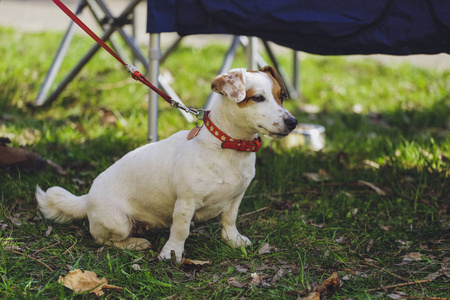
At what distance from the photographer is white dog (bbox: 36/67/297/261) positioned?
7.50ft

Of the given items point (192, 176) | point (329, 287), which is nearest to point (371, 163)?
point (329, 287)

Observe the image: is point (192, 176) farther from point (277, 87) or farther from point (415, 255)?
point (415, 255)

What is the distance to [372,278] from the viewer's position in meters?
2.27

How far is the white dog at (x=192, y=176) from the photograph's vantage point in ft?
7.50

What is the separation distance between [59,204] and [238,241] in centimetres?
98

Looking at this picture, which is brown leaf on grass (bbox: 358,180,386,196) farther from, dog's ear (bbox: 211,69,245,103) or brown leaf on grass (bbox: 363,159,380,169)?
dog's ear (bbox: 211,69,245,103)

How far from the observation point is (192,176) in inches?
92.7

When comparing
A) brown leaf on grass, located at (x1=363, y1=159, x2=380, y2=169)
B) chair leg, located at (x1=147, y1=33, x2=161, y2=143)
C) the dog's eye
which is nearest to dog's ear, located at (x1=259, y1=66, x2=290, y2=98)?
the dog's eye

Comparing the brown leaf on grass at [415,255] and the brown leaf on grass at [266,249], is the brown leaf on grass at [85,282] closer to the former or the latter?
the brown leaf on grass at [266,249]

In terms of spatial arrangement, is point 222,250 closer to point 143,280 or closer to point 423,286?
point 143,280

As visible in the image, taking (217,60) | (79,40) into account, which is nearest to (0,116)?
(79,40)

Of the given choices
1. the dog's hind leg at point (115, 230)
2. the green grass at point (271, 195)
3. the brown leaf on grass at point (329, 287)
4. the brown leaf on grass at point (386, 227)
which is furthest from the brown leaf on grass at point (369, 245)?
the dog's hind leg at point (115, 230)

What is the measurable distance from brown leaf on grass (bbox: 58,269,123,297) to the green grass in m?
0.04

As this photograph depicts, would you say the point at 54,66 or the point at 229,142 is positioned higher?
the point at 54,66
